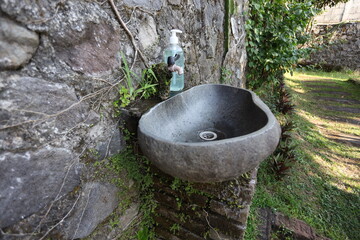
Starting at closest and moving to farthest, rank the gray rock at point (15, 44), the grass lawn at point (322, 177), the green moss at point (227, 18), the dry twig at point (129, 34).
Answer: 1. the gray rock at point (15, 44)
2. the dry twig at point (129, 34)
3. the grass lawn at point (322, 177)
4. the green moss at point (227, 18)

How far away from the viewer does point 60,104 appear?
773 millimetres

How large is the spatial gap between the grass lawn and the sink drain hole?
0.96m

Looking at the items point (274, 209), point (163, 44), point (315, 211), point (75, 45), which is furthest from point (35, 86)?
point (315, 211)

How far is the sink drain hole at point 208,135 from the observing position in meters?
Answer: 1.11

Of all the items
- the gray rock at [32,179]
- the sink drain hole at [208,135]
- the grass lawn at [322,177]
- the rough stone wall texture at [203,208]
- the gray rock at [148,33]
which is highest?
the gray rock at [148,33]

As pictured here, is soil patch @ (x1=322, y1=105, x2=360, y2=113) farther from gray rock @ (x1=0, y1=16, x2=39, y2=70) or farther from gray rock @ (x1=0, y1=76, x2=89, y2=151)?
gray rock @ (x1=0, y1=16, x2=39, y2=70)

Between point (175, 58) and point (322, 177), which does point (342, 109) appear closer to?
point (322, 177)

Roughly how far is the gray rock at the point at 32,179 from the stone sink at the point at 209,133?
0.35 meters

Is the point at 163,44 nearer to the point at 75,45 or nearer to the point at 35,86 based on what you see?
the point at 75,45

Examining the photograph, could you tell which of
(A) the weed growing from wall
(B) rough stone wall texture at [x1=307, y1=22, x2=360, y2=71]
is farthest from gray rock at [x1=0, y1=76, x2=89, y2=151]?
(B) rough stone wall texture at [x1=307, y1=22, x2=360, y2=71]

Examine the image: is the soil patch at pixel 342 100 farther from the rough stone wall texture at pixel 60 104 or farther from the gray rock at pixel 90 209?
the gray rock at pixel 90 209

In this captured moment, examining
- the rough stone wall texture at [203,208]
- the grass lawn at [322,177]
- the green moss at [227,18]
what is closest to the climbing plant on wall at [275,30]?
the green moss at [227,18]

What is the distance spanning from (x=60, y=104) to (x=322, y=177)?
2.72 m

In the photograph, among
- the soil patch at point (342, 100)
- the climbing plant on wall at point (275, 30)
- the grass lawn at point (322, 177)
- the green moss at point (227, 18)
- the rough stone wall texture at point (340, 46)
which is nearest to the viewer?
the grass lawn at point (322, 177)
